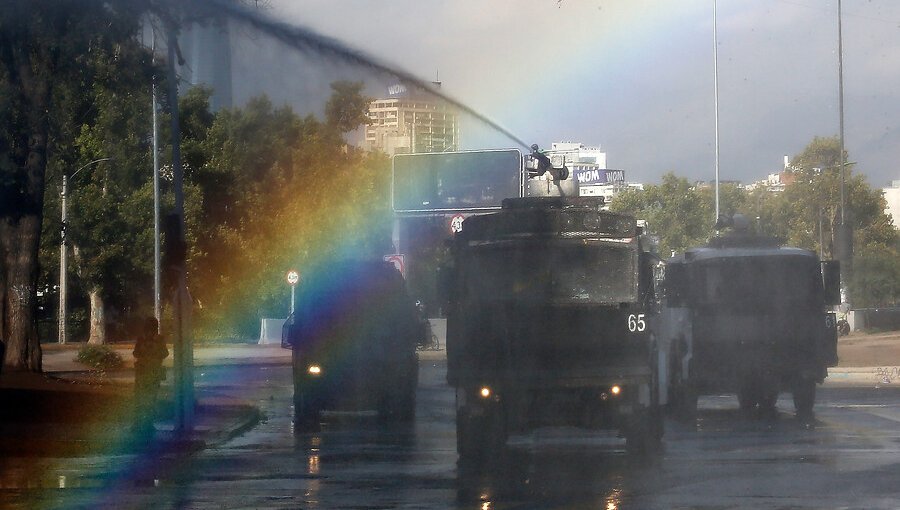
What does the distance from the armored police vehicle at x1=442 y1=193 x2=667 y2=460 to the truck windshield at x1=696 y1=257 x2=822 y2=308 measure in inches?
221

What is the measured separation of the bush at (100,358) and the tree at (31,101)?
7.11 metres

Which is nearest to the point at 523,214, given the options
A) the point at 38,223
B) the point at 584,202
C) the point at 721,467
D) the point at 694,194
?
the point at 584,202

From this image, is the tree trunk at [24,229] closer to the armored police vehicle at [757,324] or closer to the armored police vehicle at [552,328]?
the armored police vehicle at [552,328]

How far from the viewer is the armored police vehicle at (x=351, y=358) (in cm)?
2066

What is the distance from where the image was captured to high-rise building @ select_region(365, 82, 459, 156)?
17.5 meters

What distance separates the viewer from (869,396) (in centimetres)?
2508

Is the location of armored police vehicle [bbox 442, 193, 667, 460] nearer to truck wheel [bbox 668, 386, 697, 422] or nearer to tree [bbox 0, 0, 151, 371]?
truck wheel [bbox 668, 386, 697, 422]

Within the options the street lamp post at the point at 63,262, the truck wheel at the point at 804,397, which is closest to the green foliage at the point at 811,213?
the street lamp post at the point at 63,262

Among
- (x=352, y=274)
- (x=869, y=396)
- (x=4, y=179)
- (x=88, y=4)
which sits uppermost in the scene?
(x=88, y=4)


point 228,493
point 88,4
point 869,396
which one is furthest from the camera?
point 869,396

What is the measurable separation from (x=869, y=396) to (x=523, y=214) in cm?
1317

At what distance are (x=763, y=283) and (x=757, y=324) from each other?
0.68m

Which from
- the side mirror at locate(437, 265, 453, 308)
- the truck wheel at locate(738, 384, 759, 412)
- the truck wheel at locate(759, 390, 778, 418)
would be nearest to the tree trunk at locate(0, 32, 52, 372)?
the side mirror at locate(437, 265, 453, 308)

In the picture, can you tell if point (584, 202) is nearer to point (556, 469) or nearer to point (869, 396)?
point (556, 469)
